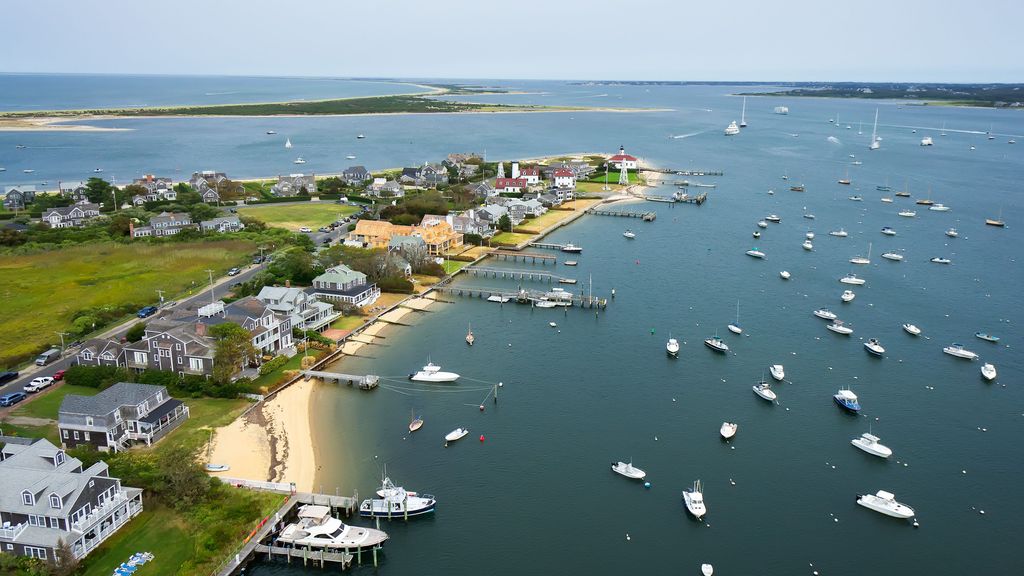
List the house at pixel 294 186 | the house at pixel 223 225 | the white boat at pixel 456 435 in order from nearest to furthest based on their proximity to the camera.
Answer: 1. the white boat at pixel 456 435
2. the house at pixel 223 225
3. the house at pixel 294 186

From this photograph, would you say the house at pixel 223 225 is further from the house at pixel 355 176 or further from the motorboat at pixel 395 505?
the motorboat at pixel 395 505

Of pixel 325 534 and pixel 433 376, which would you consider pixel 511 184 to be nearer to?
pixel 433 376

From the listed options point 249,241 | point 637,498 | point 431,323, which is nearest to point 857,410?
point 637,498

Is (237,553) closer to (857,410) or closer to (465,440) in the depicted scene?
(465,440)

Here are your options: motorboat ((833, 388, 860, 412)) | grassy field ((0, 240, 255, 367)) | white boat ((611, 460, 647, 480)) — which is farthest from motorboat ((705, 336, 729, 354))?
grassy field ((0, 240, 255, 367))

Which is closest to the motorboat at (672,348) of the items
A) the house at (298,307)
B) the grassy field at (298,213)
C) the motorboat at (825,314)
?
the motorboat at (825,314)

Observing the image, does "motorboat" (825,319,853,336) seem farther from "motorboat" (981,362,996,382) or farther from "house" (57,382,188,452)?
"house" (57,382,188,452)
